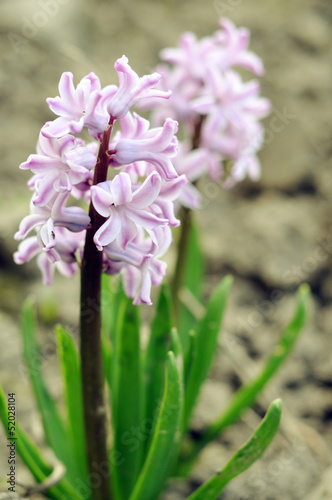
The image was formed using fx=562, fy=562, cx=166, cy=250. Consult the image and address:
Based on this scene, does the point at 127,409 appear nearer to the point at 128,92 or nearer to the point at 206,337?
the point at 206,337

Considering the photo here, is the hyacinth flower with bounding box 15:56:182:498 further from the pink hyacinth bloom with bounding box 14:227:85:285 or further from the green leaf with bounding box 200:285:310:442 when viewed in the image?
the green leaf with bounding box 200:285:310:442

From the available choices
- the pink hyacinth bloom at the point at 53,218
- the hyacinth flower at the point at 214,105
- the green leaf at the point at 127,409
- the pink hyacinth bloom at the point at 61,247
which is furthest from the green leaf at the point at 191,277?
the pink hyacinth bloom at the point at 53,218

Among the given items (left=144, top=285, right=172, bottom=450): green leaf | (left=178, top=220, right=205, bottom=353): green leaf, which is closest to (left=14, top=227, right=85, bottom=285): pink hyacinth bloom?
(left=144, top=285, right=172, bottom=450): green leaf

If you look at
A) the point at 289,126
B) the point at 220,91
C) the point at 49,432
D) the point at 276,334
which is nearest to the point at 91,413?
the point at 49,432

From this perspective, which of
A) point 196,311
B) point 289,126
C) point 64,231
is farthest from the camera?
point 289,126

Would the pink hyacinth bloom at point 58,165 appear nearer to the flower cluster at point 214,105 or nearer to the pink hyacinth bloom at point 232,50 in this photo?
the flower cluster at point 214,105

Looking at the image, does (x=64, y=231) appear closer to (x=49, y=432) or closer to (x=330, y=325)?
(x=49, y=432)
